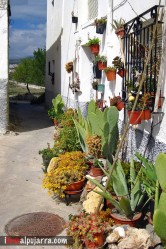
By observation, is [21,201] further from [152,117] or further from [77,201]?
[152,117]

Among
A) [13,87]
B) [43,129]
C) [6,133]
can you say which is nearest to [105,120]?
[6,133]

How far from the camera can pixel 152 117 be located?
465 centimetres

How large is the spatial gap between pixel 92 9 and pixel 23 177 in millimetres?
5105

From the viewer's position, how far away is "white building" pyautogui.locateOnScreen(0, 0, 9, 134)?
962cm

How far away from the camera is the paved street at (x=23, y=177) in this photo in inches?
198

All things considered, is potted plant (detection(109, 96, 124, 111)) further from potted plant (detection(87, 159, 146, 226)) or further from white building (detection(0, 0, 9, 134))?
white building (detection(0, 0, 9, 134))

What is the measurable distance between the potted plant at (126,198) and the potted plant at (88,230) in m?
0.28

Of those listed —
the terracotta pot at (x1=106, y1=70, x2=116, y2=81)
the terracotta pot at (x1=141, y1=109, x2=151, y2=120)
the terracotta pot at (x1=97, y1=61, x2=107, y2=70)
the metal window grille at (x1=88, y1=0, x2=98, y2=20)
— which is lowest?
the terracotta pot at (x1=141, y1=109, x2=151, y2=120)

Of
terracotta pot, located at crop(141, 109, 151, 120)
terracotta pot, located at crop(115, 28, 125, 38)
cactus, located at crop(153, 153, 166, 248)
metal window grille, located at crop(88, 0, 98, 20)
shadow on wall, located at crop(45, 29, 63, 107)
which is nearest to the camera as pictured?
cactus, located at crop(153, 153, 166, 248)

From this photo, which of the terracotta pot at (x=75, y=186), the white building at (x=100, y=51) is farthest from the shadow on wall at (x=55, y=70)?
the terracotta pot at (x=75, y=186)

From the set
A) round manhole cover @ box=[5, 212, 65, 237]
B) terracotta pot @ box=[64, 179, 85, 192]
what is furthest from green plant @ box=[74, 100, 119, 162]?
round manhole cover @ box=[5, 212, 65, 237]

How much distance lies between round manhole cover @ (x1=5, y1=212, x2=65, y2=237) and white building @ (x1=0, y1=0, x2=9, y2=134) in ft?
18.9

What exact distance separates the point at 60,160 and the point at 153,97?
205 centimetres

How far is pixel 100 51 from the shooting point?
794 centimetres
